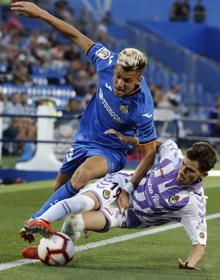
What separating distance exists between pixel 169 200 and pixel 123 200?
37 centimetres

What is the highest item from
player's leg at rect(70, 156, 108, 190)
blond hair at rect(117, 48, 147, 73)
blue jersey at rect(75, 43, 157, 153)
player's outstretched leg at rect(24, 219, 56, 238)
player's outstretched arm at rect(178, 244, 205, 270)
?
blond hair at rect(117, 48, 147, 73)

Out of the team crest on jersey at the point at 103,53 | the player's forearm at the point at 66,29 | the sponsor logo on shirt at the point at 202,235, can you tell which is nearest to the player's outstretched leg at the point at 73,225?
the sponsor logo on shirt at the point at 202,235

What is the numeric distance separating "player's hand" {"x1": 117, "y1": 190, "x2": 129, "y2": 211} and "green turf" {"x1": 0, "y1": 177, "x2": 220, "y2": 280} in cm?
49

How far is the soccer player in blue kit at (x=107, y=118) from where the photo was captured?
30.3 feet

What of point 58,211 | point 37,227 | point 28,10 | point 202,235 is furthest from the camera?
point 28,10

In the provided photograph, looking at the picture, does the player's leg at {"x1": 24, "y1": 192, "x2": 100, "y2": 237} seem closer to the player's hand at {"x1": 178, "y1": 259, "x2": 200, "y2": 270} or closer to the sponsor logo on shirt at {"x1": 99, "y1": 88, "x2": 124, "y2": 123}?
the player's hand at {"x1": 178, "y1": 259, "x2": 200, "y2": 270}

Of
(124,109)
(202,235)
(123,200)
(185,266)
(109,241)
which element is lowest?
(109,241)

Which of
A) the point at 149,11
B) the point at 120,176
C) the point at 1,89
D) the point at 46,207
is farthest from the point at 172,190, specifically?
the point at 149,11

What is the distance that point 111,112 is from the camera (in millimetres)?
9805

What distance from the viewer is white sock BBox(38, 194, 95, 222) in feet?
28.0

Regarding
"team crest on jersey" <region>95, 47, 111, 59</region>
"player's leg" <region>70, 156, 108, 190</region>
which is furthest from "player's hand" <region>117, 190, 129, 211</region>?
"team crest on jersey" <region>95, 47, 111, 59</region>

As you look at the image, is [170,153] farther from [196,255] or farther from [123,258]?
[123,258]

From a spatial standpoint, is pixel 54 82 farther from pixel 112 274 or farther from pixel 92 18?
pixel 112 274

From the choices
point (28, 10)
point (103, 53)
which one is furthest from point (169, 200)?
point (28, 10)
